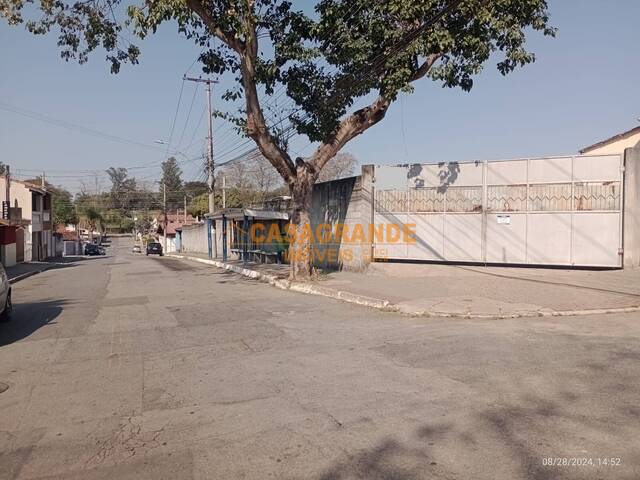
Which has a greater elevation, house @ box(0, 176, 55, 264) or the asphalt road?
house @ box(0, 176, 55, 264)

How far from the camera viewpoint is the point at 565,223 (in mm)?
13273

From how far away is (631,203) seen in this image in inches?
497

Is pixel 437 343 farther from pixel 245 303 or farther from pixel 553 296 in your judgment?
pixel 245 303

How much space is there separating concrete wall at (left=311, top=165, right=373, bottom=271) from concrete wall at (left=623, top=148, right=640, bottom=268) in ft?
22.3

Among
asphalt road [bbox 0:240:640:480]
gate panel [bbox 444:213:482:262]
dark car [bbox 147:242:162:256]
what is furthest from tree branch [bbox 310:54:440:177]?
dark car [bbox 147:242:162:256]

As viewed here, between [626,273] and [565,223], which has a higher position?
[565,223]

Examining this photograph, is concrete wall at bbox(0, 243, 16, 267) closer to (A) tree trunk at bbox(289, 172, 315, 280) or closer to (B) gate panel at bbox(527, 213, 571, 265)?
(A) tree trunk at bbox(289, 172, 315, 280)

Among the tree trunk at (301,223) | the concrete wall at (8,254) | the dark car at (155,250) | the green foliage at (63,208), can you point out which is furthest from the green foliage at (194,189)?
the tree trunk at (301,223)

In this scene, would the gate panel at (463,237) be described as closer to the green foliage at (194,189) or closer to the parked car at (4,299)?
the parked car at (4,299)

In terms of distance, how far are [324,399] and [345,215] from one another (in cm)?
1221

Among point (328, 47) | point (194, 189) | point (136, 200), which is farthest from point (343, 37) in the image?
point (136, 200)

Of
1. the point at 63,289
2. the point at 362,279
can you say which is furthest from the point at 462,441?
the point at 63,289

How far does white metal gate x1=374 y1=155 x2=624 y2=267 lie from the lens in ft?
42.5

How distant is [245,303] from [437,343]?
5383 millimetres
